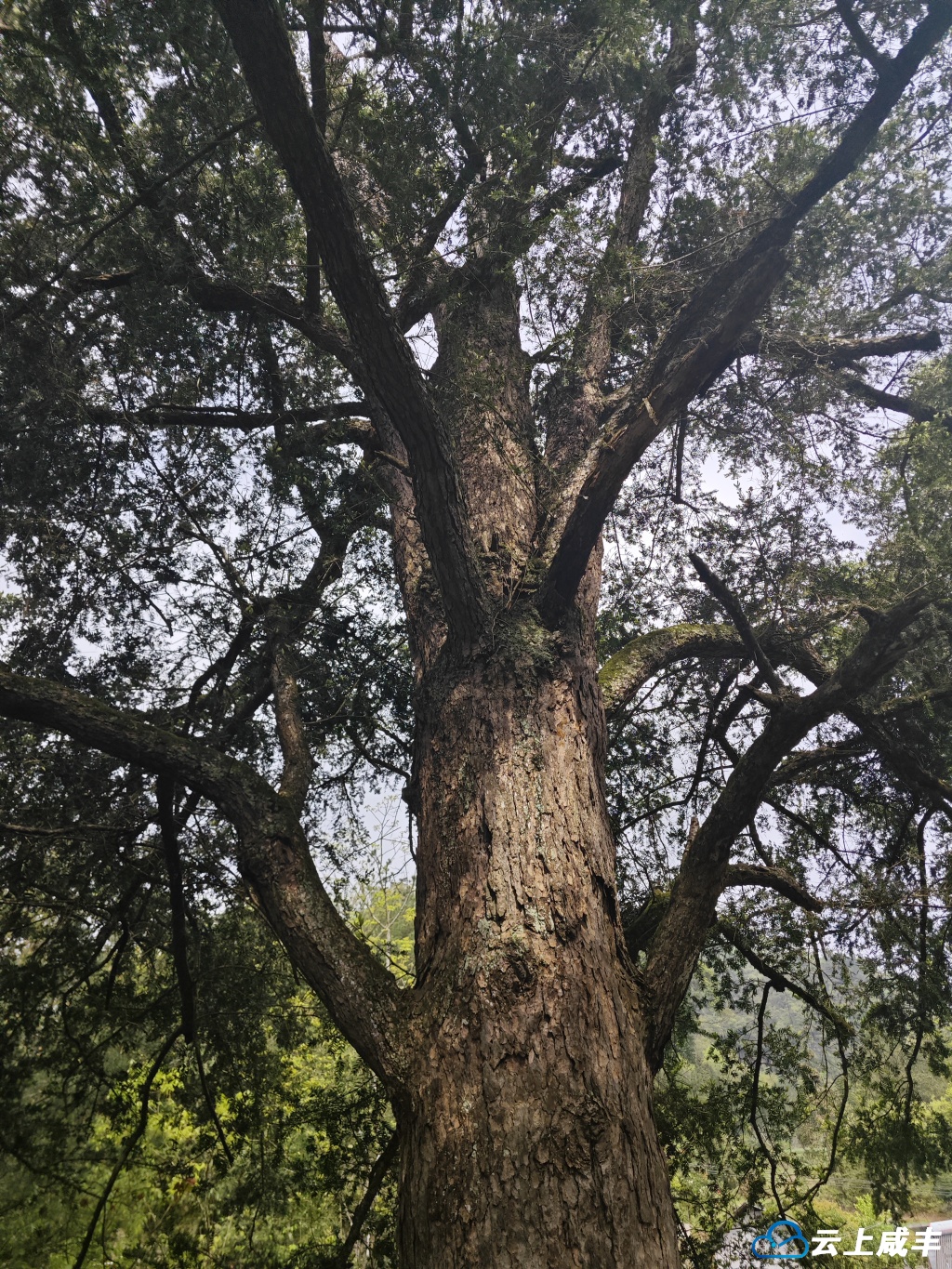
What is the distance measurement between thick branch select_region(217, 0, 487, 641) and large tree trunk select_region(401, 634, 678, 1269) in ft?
1.32

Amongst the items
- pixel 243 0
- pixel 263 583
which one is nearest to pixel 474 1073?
pixel 243 0

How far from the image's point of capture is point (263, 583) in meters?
5.01

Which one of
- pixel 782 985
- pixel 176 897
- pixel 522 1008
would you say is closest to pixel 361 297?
pixel 522 1008

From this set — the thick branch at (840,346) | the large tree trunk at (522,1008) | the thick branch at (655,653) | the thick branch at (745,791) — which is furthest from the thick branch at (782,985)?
the thick branch at (840,346)

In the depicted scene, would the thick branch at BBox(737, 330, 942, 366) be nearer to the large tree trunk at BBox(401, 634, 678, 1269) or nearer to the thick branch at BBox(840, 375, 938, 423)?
the thick branch at BBox(840, 375, 938, 423)

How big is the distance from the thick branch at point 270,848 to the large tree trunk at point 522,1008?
178mm

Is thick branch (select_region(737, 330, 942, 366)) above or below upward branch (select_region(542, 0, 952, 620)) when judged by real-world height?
above

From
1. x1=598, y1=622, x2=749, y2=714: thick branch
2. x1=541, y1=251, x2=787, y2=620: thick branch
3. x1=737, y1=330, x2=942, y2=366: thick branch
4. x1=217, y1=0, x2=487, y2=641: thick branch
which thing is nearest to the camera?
x1=217, y1=0, x2=487, y2=641: thick branch

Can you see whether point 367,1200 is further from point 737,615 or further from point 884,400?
point 884,400

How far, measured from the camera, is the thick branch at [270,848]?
235 centimetres

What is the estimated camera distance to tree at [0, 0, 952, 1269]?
231 cm

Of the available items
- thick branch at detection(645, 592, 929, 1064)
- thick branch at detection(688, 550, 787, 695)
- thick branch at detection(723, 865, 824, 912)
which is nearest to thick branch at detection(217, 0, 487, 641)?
thick branch at detection(688, 550, 787, 695)

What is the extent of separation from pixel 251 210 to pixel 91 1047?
5.31m

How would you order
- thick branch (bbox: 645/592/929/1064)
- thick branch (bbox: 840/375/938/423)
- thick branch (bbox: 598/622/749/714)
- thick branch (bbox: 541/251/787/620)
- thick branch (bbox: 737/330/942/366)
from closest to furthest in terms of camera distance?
thick branch (bbox: 645/592/929/1064) < thick branch (bbox: 541/251/787/620) < thick branch (bbox: 598/622/749/714) < thick branch (bbox: 737/330/942/366) < thick branch (bbox: 840/375/938/423)
